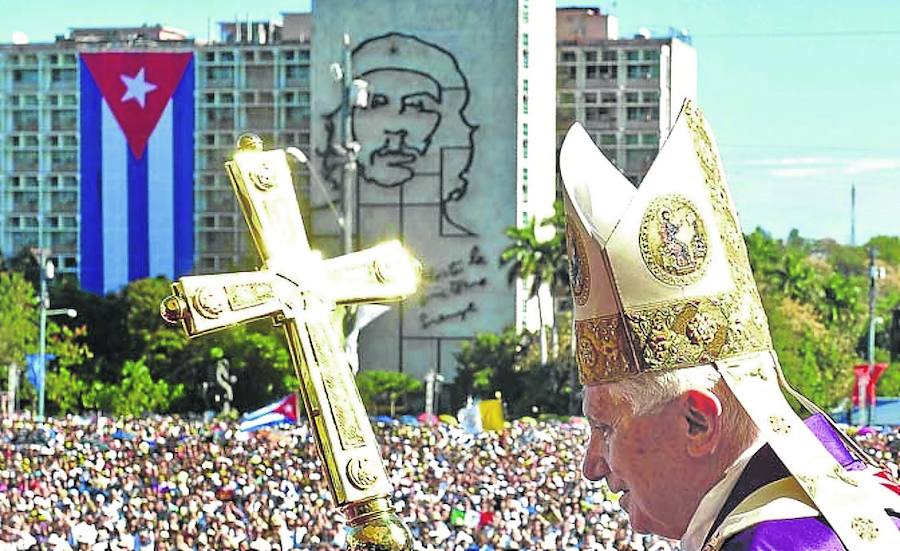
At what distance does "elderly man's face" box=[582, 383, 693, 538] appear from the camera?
11.2 ft

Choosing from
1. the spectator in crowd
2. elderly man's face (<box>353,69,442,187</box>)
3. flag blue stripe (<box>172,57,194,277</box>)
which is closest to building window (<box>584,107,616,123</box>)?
elderly man's face (<box>353,69,442,187</box>)

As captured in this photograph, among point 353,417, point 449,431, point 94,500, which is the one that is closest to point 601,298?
point 353,417

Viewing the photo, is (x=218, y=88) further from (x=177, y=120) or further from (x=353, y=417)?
(x=353, y=417)

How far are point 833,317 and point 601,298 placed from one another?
7825 cm

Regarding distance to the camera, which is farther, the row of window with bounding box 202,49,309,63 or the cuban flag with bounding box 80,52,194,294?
the row of window with bounding box 202,49,309,63

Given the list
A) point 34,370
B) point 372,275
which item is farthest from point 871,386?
point 372,275

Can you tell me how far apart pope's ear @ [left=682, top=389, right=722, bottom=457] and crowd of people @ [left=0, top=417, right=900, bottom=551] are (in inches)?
411

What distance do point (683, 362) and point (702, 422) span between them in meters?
0.11

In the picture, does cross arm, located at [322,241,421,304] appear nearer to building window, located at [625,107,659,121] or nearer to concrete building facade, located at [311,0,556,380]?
concrete building facade, located at [311,0,556,380]

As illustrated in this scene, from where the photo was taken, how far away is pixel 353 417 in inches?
148

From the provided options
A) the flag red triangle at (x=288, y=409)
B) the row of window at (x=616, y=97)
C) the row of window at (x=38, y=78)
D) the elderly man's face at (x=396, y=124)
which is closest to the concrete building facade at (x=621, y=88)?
the row of window at (x=616, y=97)

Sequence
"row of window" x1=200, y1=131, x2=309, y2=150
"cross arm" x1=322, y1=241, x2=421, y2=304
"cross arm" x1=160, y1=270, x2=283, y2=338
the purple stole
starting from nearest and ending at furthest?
the purple stole
"cross arm" x1=160, y1=270, x2=283, y2=338
"cross arm" x1=322, y1=241, x2=421, y2=304
"row of window" x1=200, y1=131, x2=309, y2=150

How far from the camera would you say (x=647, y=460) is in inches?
135

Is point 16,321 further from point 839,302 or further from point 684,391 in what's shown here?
point 684,391
